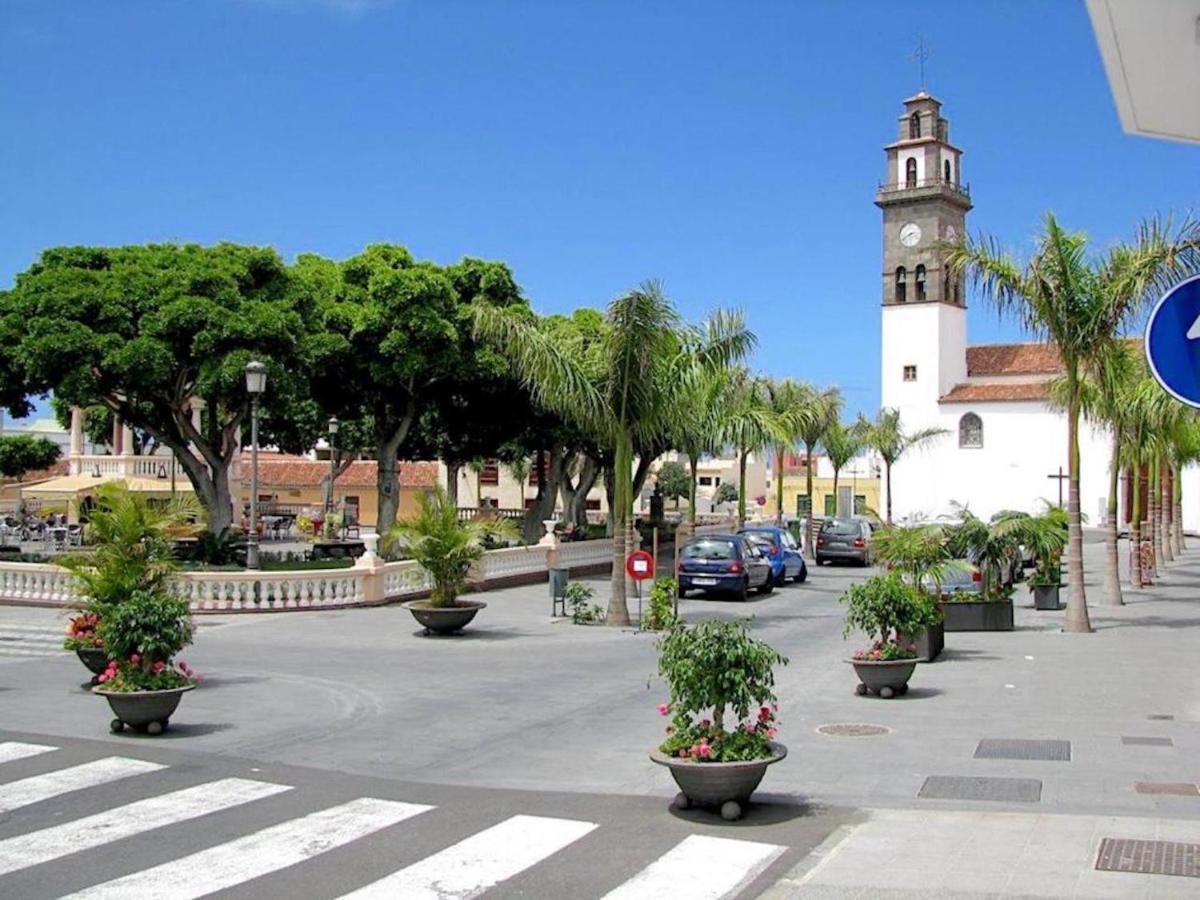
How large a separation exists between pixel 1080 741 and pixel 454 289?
24473mm

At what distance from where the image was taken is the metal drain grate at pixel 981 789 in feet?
31.3

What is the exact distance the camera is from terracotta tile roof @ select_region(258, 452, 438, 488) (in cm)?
7456

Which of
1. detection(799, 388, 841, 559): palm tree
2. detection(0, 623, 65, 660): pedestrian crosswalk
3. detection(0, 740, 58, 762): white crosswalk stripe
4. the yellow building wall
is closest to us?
detection(0, 740, 58, 762): white crosswalk stripe

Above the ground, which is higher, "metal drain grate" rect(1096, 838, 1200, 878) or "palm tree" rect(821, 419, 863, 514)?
"palm tree" rect(821, 419, 863, 514)

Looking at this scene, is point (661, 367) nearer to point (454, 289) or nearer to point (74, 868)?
point (454, 289)

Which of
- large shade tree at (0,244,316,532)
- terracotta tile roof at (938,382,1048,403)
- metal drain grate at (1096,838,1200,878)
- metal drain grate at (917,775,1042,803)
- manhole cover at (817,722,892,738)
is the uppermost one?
terracotta tile roof at (938,382,1048,403)

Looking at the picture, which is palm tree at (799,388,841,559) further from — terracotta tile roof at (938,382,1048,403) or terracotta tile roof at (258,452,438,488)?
terracotta tile roof at (938,382,1048,403)

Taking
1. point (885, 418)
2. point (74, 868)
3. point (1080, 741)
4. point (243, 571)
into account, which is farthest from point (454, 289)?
point (885, 418)

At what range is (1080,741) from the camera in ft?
38.7

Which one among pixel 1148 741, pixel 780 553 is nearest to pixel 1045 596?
pixel 780 553

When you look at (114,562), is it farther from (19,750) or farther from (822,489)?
(822,489)

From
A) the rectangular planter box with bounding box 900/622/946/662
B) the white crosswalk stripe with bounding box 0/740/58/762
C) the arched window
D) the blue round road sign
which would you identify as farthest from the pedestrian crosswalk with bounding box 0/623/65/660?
the arched window

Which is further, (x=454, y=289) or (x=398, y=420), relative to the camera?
(x=398, y=420)

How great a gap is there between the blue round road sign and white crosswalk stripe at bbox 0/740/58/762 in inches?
380
